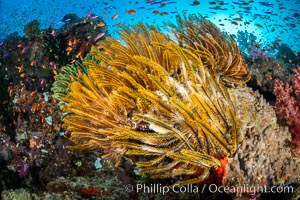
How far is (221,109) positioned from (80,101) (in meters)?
2.16

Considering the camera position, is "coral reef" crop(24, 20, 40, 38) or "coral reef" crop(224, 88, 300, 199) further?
"coral reef" crop(24, 20, 40, 38)

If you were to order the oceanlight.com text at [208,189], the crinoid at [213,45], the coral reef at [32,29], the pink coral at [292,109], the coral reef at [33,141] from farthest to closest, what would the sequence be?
the coral reef at [32,29], the coral reef at [33,141], the crinoid at [213,45], the pink coral at [292,109], the oceanlight.com text at [208,189]

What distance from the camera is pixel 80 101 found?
4.01m

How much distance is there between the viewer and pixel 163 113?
10.9 feet

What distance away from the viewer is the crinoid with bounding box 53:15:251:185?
3.01 m

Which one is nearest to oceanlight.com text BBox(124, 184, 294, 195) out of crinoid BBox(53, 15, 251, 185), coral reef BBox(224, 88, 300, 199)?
coral reef BBox(224, 88, 300, 199)

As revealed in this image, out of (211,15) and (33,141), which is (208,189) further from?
(211,15)

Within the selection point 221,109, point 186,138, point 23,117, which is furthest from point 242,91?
point 23,117

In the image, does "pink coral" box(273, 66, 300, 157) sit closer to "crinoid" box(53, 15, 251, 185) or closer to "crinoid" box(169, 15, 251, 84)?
"crinoid" box(169, 15, 251, 84)

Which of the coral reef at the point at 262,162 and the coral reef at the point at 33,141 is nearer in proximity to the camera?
the coral reef at the point at 262,162

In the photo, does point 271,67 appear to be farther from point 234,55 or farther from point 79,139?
point 79,139

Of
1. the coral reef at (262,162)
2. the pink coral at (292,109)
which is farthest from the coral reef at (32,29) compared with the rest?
the coral reef at (262,162)

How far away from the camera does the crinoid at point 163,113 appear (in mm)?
3006

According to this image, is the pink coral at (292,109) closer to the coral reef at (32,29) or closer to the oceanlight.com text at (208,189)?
the oceanlight.com text at (208,189)
